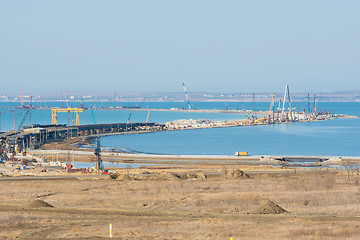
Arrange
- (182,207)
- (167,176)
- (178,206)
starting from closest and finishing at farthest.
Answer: (182,207), (178,206), (167,176)

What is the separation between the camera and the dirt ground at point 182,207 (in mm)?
24391

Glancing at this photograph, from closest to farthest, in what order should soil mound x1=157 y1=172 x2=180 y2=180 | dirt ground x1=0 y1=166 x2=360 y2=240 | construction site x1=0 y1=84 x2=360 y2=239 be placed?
dirt ground x1=0 y1=166 x2=360 y2=240 < construction site x1=0 y1=84 x2=360 y2=239 < soil mound x1=157 y1=172 x2=180 y2=180

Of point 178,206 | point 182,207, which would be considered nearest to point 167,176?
point 178,206

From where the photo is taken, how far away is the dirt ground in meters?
24.4

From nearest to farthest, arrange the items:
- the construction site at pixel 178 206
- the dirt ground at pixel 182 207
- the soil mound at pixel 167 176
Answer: the dirt ground at pixel 182 207 → the construction site at pixel 178 206 → the soil mound at pixel 167 176

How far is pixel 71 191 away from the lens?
43.9 metres

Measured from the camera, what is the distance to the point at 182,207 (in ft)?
116

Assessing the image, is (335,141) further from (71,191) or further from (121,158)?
(71,191)

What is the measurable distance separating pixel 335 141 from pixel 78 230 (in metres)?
105

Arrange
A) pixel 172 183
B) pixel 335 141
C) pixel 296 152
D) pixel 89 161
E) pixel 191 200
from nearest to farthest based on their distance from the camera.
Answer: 1. pixel 191 200
2. pixel 172 183
3. pixel 89 161
4. pixel 296 152
5. pixel 335 141

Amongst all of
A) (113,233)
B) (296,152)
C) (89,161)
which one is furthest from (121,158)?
(113,233)

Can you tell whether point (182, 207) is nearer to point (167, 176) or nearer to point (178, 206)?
point (178, 206)

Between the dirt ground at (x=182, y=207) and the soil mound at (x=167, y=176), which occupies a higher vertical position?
the dirt ground at (x=182, y=207)

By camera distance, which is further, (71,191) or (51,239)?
(71,191)
